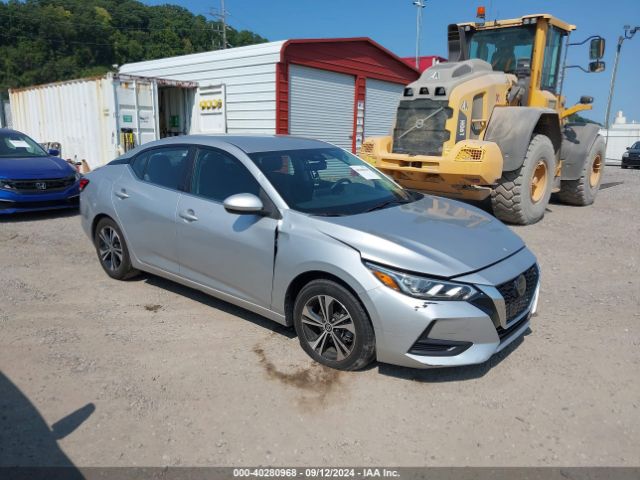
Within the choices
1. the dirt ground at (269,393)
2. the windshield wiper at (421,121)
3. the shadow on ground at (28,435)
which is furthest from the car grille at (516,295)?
the windshield wiper at (421,121)

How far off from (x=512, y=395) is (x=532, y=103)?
673cm

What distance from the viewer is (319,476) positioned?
2439mm

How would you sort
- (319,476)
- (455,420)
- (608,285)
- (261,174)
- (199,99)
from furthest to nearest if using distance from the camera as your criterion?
(199,99) → (608,285) → (261,174) → (455,420) → (319,476)

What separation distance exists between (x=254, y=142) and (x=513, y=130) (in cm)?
482

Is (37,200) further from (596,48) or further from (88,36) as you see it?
(88,36)

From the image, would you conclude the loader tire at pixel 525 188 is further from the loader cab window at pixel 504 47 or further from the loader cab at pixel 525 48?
the loader cab window at pixel 504 47

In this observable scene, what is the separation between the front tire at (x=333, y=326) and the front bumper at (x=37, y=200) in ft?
21.0

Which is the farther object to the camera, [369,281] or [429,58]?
[429,58]

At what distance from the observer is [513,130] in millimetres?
7422

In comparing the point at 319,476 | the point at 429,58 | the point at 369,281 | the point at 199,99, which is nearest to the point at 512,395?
the point at 369,281

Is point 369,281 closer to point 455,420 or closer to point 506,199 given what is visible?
point 455,420

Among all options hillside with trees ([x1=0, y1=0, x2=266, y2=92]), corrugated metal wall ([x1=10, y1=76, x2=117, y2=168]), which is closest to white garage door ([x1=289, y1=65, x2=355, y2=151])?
corrugated metal wall ([x1=10, y1=76, x2=117, y2=168])

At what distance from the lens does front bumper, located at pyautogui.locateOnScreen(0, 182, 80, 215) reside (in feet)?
25.4

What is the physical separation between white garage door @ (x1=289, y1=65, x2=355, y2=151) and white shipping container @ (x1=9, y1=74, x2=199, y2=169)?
6.79ft
